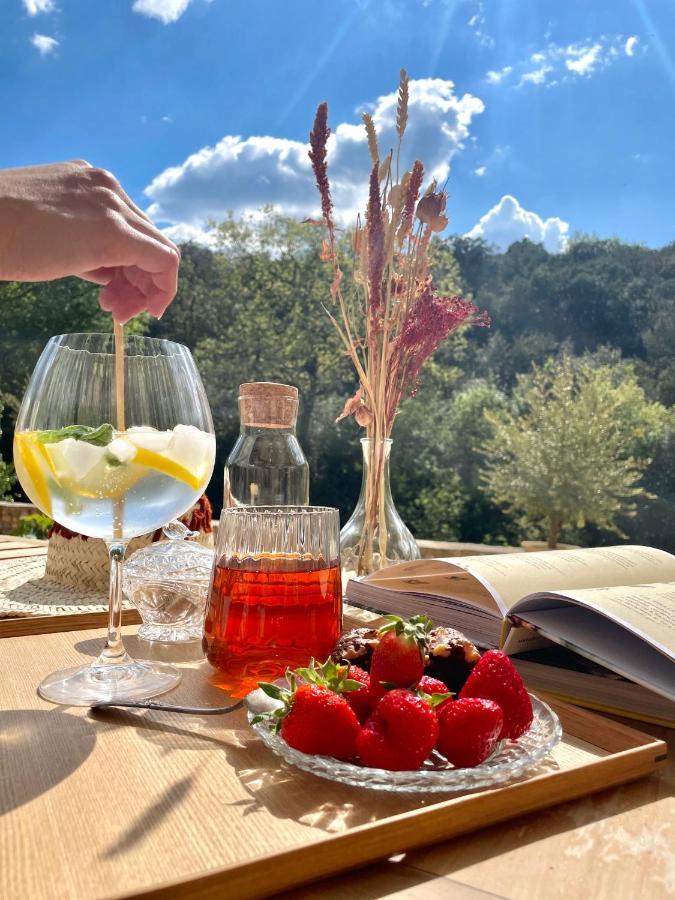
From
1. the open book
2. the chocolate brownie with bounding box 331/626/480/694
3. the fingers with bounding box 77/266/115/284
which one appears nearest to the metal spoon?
the chocolate brownie with bounding box 331/626/480/694

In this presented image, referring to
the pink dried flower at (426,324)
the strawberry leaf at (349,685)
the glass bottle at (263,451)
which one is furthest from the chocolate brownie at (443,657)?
the pink dried flower at (426,324)

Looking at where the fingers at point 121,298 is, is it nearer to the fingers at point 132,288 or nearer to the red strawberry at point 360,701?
the fingers at point 132,288

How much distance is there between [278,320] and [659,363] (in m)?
7.51

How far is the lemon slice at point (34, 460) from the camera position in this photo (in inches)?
27.1

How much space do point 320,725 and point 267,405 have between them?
738mm

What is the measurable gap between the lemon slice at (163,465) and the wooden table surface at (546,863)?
363 millimetres

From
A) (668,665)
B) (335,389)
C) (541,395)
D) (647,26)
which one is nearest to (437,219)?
(668,665)

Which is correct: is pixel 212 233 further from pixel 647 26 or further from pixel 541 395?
pixel 647 26

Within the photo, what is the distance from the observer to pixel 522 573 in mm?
855

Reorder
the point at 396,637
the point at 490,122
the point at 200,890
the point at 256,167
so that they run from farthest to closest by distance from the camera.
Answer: the point at 256,167
the point at 490,122
the point at 396,637
the point at 200,890

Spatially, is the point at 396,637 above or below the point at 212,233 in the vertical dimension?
below

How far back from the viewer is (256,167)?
34.8 m

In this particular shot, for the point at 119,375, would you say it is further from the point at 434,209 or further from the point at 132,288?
the point at 434,209

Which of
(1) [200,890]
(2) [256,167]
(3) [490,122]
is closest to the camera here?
(1) [200,890]
